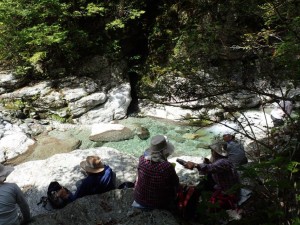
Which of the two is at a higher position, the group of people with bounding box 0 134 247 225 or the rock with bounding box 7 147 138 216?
the group of people with bounding box 0 134 247 225

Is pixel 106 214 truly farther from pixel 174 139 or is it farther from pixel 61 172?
pixel 174 139

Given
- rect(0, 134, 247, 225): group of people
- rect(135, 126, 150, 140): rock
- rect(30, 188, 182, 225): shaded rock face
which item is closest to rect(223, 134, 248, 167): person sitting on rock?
rect(0, 134, 247, 225): group of people

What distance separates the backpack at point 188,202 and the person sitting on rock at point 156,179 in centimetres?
12

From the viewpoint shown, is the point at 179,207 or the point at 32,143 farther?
the point at 32,143

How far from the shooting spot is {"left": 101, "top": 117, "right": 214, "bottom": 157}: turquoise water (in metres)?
9.23

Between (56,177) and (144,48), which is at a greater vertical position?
(144,48)

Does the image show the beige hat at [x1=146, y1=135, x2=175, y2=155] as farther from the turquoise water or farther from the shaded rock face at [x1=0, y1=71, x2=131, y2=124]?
the shaded rock face at [x1=0, y1=71, x2=131, y2=124]

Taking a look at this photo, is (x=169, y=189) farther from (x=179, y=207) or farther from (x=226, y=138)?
(x=226, y=138)

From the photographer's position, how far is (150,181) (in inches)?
158

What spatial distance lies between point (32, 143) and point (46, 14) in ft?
15.3

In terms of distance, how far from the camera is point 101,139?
10102 millimetres

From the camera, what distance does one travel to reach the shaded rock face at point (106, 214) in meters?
4.00

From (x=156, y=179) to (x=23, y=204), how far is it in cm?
172

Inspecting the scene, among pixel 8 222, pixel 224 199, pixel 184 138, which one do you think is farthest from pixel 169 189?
pixel 184 138
